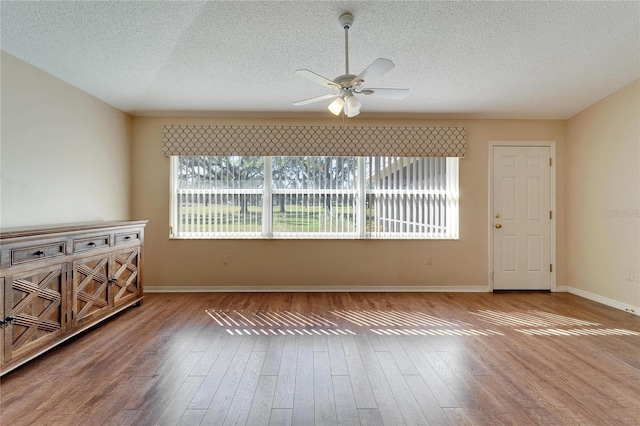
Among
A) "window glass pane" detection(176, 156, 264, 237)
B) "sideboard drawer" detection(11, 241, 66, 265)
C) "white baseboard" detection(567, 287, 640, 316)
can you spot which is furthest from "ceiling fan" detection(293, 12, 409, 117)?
"white baseboard" detection(567, 287, 640, 316)

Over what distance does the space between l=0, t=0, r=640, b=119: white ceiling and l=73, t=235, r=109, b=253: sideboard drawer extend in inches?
66.2

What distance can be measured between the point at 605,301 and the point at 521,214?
1.42 meters

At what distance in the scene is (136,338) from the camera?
2.88 m

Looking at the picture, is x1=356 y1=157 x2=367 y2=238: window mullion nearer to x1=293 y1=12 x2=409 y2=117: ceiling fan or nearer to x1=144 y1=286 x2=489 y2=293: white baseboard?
x1=144 y1=286 x2=489 y2=293: white baseboard

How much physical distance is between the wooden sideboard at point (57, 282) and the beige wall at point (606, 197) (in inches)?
226

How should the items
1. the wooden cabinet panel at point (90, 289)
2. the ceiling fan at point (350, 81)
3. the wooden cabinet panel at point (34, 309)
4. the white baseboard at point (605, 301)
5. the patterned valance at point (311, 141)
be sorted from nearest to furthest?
the wooden cabinet panel at point (34, 309) → the ceiling fan at point (350, 81) → the wooden cabinet panel at point (90, 289) → the white baseboard at point (605, 301) → the patterned valance at point (311, 141)

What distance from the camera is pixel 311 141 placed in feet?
14.8

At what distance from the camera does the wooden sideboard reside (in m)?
2.18

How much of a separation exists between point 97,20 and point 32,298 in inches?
86.2

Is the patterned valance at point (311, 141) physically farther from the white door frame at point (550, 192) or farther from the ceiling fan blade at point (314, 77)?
the ceiling fan blade at point (314, 77)

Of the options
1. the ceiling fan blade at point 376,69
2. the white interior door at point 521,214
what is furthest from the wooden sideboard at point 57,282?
the white interior door at point 521,214

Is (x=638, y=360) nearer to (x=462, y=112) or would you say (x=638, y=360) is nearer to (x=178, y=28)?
(x=462, y=112)

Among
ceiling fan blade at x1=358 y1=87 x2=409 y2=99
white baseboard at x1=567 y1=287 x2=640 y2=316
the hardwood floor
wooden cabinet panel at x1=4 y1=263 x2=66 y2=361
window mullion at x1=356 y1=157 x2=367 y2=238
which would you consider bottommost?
the hardwood floor

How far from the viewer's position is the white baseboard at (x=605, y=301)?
3629 millimetres
